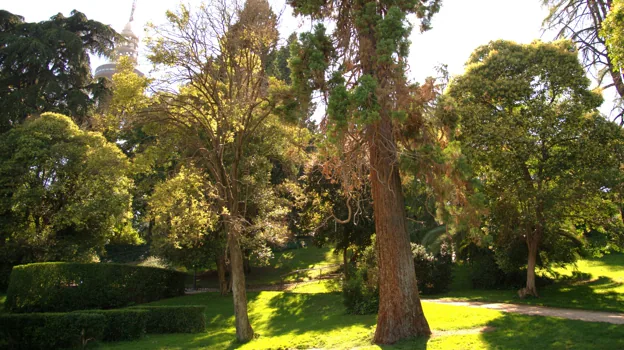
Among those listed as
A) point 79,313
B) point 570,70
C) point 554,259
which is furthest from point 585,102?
point 79,313

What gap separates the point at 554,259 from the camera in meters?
19.0

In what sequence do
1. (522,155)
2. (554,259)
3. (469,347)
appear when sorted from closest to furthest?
1. (469,347)
2. (522,155)
3. (554,259)

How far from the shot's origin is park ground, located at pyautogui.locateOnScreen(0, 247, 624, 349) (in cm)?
984

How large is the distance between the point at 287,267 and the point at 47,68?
70.5 feet

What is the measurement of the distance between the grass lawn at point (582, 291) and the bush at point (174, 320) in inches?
406

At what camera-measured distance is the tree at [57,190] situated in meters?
20.6

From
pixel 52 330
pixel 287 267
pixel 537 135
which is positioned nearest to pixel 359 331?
pixel 537 135

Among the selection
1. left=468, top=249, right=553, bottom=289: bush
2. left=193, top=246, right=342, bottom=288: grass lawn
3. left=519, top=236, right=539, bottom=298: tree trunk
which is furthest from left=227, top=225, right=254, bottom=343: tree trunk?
left=193, top=246, right=342, bottom=288: grass lawn

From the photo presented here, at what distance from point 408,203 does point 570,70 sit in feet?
51.5

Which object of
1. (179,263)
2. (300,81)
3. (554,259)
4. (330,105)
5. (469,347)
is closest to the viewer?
(469,347)

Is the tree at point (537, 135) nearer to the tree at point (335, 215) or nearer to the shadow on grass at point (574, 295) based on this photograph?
the shadow on grass at point (574, 295)

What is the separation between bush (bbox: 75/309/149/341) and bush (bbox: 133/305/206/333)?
110cm

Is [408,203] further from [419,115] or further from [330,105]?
[330,105]

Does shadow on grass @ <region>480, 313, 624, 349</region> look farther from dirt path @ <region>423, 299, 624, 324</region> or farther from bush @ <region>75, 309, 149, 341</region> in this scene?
bush @ <region>75, 309, 149, 341</region>
